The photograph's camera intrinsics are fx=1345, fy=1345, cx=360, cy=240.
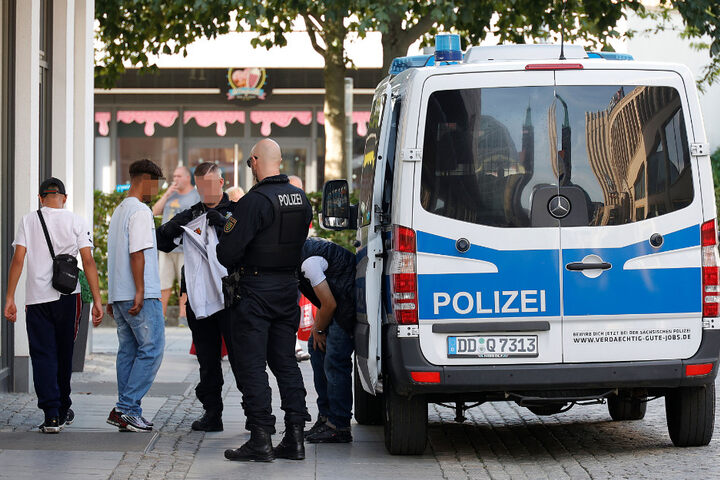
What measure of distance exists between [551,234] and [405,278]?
31.4 inches

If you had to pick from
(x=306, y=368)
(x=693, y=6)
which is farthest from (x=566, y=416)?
(x=693, y=6)

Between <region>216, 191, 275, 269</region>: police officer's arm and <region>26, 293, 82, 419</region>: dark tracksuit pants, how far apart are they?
57.1 inches

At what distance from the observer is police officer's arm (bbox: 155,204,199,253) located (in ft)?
27.1

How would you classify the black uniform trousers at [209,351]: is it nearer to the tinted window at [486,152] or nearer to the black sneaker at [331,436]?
the black sneaker at [331,436]

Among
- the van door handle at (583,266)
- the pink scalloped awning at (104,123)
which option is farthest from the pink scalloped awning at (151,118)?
the van door handle at (583,266)

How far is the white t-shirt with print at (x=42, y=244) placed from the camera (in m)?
8.09

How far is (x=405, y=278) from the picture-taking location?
275 inches

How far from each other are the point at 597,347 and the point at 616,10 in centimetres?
1044

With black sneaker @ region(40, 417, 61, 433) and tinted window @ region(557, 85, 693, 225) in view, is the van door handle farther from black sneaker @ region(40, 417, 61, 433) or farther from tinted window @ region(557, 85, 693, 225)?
black sneaker @ region(40, 417, 61, 433)

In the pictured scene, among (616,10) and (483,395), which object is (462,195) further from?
(616,10)

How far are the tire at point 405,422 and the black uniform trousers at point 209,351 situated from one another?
1.37 m

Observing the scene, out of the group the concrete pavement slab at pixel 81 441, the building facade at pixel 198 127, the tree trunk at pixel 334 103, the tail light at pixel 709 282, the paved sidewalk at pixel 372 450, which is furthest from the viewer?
the building facade at pixel 198 127

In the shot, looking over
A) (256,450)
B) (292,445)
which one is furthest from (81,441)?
(292,445)

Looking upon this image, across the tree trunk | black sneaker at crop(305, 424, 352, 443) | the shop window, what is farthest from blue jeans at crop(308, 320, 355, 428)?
the shop window
